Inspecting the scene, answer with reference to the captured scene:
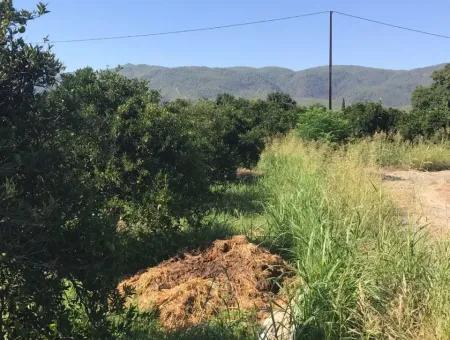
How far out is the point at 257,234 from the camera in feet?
22.2

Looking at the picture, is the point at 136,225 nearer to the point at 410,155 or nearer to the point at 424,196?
the point at 424,196

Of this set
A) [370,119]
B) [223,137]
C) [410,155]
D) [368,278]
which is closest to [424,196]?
[223,137]

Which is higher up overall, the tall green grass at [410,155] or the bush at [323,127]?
the bush at [323,127]

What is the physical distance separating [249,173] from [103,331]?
11.2 m

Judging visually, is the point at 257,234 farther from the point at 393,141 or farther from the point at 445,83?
the point at 445,83

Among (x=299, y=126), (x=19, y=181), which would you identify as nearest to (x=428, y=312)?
(x=19, y=181)

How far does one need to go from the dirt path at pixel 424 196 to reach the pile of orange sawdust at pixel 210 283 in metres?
1.51

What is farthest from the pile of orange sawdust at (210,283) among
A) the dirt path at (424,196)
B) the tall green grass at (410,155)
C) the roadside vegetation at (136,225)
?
the tall green grass at (410,155)

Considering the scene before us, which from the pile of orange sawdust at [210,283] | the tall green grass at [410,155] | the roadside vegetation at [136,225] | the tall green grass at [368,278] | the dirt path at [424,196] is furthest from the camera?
the tall green grass at [410,155]

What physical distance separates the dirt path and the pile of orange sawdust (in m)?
1.51

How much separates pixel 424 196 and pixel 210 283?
7278 mm

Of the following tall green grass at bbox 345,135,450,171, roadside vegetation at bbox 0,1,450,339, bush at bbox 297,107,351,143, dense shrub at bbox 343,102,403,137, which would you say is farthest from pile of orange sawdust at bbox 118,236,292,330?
dense shrub at bbox 343,102,403,137

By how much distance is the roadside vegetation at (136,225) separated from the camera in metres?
2.73

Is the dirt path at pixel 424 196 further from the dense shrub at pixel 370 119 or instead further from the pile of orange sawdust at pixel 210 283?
the dense shrub at pixel 370 119
